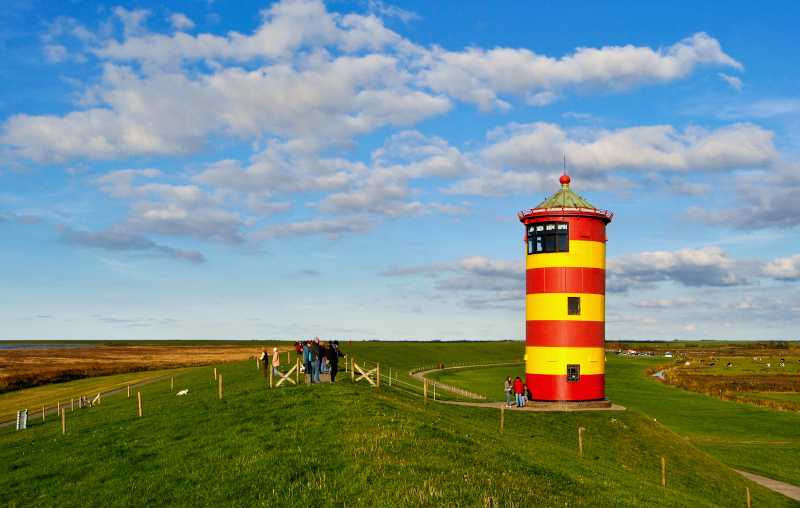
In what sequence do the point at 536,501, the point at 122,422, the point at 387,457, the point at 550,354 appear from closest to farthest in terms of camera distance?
Result: the point at 536,501 < the point at 387,457 < the point at 122,422 < the point at 550,354

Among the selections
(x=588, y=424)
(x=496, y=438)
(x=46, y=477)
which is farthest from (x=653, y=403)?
(x=46, y=477)

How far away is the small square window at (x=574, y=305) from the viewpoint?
48.0 m

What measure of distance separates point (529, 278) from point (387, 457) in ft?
104

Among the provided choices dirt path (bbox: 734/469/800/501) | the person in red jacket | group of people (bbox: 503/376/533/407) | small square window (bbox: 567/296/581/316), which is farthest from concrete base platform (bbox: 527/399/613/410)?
dirt path (bbox: 734/469/800/501)

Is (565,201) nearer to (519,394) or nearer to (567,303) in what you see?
(567,303)

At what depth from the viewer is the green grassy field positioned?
Answer: 4425 cm

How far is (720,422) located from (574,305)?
21670 millimetres

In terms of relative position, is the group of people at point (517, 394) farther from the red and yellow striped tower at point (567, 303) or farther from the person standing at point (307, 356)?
the person standing at point (307, 356)

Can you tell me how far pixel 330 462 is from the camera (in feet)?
67.3

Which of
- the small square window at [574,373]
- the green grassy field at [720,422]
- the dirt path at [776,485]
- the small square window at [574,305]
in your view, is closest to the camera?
the dirt path at [776,485]

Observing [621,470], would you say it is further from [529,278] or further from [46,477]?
[46,477]

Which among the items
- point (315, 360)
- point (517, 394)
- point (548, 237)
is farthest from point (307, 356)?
point (548, 237)

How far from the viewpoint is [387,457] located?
20.4 metres

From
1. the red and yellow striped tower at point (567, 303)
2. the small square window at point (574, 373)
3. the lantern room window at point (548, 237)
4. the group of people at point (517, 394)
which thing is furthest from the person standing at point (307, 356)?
the lantern room window at point (548, 237)
